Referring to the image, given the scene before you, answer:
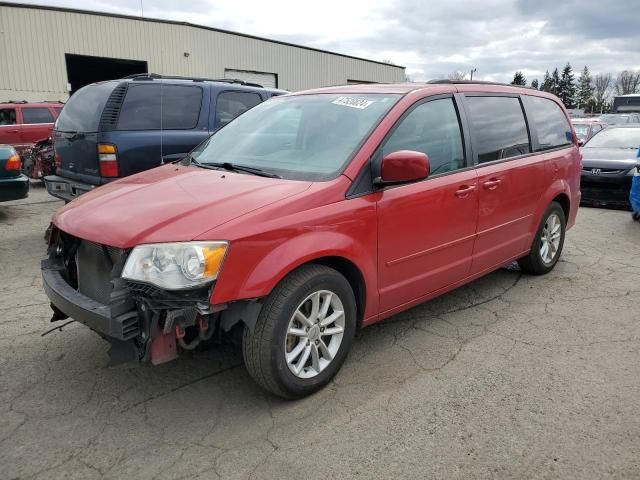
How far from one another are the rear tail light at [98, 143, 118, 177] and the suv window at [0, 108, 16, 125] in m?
9.41

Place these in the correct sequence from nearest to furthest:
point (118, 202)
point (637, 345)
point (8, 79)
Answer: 1. point (118, 202)
2. point (637, 345)
3. point (8, 79)

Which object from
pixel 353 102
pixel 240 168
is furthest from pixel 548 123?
pixel 240 168

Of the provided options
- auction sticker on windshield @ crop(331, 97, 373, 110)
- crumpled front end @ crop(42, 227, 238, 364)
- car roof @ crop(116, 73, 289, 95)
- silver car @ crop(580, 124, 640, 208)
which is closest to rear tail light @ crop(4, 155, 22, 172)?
car roof @ crop(116, 73, 289, 95)

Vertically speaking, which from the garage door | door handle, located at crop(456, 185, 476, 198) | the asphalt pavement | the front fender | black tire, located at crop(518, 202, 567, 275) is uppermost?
the garage door

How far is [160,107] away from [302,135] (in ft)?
11.1

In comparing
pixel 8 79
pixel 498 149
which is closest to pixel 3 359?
pixel 498 149

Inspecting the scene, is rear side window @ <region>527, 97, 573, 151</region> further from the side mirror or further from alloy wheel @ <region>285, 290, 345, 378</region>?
alloy wheel @ <region>285, 290, 345, 378</region>

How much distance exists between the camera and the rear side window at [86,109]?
232 inches

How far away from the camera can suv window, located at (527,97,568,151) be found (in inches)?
191

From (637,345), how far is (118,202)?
3.59 meters

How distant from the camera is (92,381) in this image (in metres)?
3.16

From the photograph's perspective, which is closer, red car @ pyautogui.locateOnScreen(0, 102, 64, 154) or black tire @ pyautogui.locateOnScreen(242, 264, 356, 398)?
black tire @ pyautogui.locateOnScreen(242, 264, 356, 398)

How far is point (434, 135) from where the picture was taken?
3678 millimetres

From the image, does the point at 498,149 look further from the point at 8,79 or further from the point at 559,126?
the point at 8,79
